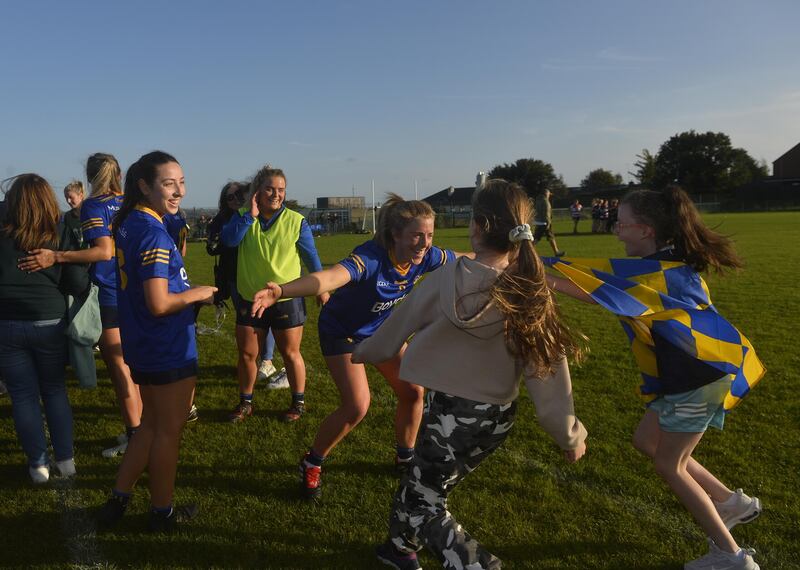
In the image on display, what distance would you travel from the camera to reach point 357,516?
136 inches

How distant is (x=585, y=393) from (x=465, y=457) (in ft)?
10.6

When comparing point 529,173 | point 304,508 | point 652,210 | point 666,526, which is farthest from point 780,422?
point 529,173

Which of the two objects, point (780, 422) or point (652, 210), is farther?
point (780, 422)

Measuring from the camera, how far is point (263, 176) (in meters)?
4.74

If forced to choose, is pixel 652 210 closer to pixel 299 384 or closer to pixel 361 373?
pixel 361 373

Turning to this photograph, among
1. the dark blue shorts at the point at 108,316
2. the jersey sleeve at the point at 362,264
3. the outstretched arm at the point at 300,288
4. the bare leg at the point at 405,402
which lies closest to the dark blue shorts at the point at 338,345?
the bare leg at the point at 405,402

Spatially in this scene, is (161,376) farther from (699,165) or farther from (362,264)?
(699,165)

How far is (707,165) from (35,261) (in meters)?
79.6

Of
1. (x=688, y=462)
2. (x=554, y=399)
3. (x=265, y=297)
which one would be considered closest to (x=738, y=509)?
(x=688, y=462)

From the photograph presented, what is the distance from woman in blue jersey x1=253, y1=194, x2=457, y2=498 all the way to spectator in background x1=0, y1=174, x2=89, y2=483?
1.64m

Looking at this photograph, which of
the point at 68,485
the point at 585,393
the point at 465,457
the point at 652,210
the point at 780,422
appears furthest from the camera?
the point at 585,393

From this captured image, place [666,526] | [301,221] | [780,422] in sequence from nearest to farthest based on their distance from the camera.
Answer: [666,526]
[780,422]
[301,221]

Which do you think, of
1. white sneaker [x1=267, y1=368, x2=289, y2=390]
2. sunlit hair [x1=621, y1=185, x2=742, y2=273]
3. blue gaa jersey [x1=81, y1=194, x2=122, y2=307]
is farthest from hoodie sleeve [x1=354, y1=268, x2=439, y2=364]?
white sneaker [x1=267, y1=368, x2=289, y2=390]

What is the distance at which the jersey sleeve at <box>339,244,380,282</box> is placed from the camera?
10.4 ft
